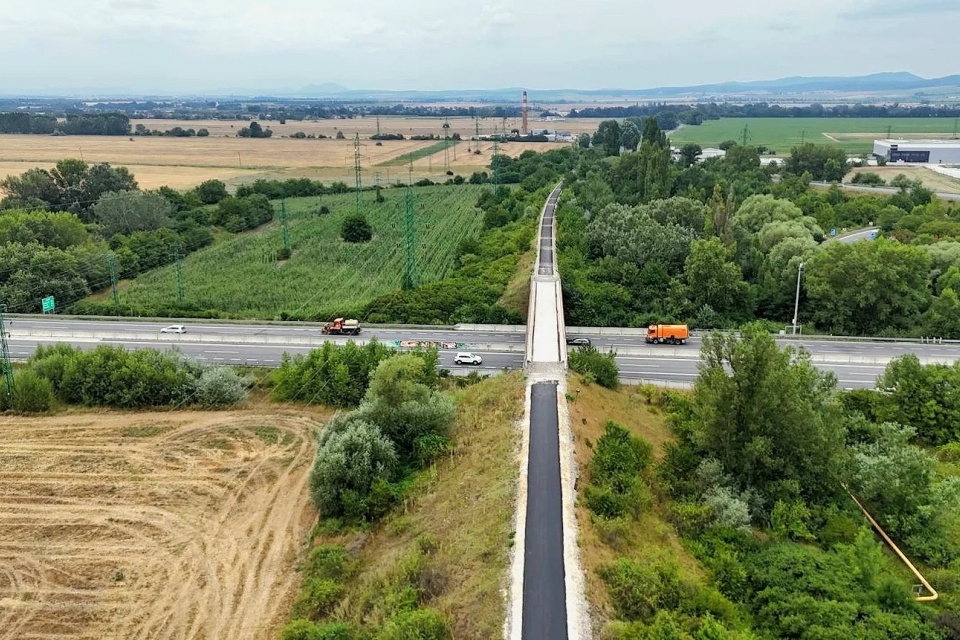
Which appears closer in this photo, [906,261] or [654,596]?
[654,596]

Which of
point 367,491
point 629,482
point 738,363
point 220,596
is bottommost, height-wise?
point 220,596

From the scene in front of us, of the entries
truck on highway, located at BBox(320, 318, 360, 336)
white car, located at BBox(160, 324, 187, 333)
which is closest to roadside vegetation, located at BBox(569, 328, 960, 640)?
truck on highway, located at BBox(320, 318, 360, 336)

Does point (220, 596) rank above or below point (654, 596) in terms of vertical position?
below

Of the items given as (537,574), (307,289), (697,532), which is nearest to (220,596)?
(537,574)

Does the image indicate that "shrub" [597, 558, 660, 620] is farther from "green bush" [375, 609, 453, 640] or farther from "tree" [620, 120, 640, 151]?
"tree" [620, 120, 640, 151]

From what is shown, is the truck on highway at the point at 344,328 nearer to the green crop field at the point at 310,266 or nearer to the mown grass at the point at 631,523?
the green crop field at the point at 310,266

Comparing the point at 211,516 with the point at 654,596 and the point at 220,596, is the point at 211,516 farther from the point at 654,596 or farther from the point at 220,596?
the point at 654,596

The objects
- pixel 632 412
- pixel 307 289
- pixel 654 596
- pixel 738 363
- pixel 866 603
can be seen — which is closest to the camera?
pixel 654 596

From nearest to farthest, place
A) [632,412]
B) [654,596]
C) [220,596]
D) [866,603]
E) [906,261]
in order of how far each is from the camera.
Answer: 1. [654,596]
2. [866,603]
3. [220,596]
4. [632,412]
5. [906,261]
